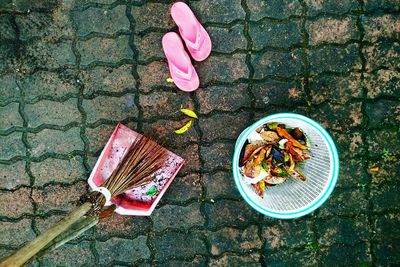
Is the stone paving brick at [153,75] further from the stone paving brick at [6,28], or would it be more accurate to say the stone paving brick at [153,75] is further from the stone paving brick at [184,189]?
the stone paving brick at [6,28]

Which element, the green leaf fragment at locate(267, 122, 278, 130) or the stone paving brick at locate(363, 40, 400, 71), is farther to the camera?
the stone paving brick at locate(363, 40, 400, 71)

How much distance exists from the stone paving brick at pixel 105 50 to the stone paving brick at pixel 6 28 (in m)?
0.44

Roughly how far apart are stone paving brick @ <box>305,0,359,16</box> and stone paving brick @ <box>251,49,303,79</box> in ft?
1.01

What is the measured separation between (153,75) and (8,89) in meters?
0.96

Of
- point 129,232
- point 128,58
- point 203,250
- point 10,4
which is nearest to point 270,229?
point 203,250

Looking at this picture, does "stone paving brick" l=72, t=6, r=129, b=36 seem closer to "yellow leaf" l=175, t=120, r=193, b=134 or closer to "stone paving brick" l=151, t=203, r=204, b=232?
"yellow leaf" l=175, t=120, r=193, b=134

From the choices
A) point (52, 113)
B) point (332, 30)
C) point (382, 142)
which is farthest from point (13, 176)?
point (382, 142)

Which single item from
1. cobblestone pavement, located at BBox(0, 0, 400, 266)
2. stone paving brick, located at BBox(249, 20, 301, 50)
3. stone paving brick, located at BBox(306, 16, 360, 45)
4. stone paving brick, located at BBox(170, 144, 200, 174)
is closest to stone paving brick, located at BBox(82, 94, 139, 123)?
cobblestone pavement, located at BBox(0, 0, 400, 266)

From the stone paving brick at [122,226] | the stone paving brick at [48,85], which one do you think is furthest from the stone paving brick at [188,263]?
the stone paving brick at [48,85]

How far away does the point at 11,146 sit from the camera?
11.1ft

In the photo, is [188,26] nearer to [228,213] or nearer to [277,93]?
[277,93]

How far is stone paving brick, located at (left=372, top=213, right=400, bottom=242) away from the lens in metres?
3.42

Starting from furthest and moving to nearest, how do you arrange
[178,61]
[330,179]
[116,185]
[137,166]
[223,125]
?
[223,125] → [178,61] → [137,166] → [116,185] → [330,179]

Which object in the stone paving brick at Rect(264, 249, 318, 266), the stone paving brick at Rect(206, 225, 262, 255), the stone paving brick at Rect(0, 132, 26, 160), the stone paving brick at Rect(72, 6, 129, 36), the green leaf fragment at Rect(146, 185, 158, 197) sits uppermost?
the stone paving brick at Rect(72, 6, 129, 36)
